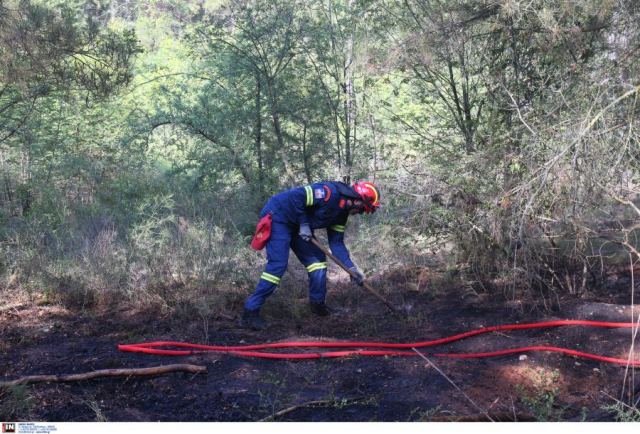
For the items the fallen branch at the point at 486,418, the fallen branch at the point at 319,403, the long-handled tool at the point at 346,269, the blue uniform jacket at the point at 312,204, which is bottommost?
the fallen branch at the point at 486,418

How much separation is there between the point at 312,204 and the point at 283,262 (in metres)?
0.65

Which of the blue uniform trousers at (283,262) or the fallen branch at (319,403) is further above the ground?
the blue uniform trousers at (283,262)

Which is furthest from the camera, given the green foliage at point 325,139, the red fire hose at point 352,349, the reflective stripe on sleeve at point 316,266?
the reflective stripe on sleeve at point 316,266

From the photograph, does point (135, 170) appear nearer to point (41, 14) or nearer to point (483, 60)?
point (41, 14)

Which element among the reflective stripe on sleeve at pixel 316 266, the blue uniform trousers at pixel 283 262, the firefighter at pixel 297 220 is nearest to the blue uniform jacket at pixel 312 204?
the firefighter at pixel 297 220

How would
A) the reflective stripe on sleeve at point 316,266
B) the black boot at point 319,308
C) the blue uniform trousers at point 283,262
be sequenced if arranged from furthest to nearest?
the black boot at point 319,308 < the reflective stripe on sleeve at point 316,266 < the blue uniform trousers at point 283,262

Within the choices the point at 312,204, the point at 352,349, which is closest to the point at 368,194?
the point at 312,204

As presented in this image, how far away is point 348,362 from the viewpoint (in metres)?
5.37

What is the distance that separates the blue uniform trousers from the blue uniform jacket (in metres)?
0.13

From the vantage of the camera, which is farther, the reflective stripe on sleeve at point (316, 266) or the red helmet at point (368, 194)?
the reflective stripe on sleeve at point (316, 266)

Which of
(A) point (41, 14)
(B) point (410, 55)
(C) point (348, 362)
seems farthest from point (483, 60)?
(A) point (41, 14)

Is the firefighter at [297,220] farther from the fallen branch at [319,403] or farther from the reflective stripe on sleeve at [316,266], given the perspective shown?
the fallen branch at [319,403]

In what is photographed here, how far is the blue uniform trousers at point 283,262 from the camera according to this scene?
634 cm

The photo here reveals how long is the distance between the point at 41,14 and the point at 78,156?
451cm
